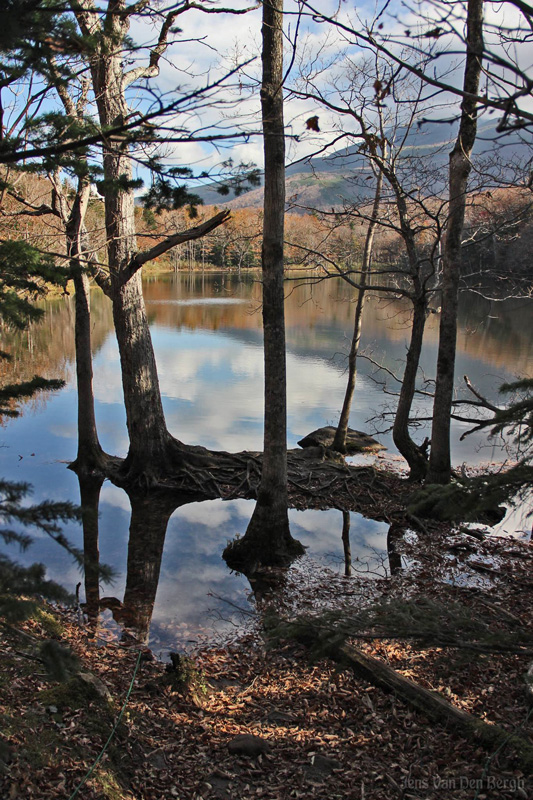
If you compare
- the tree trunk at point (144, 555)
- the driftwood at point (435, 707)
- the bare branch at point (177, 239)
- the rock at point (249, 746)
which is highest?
the bare branch at point (177, 239)

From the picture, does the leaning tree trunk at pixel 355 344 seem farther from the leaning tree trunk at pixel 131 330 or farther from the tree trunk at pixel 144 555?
the tree trunk at pixel 144 555

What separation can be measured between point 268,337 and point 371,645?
370 cm

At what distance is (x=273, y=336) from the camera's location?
7.30m

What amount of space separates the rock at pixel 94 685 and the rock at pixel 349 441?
913 cm

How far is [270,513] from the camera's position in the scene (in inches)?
302

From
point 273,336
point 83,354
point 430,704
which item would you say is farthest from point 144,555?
point 430,704

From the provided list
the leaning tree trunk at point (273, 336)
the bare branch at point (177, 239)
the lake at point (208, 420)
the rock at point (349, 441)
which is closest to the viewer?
Result: the leaning tree trunk at point (273, 336)

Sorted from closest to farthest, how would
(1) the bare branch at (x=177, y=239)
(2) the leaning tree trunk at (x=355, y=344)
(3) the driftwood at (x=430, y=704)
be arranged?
1. (3) the driftwood at (x=430, y=704)
2. (1) the bare branch at (x=177, y=239)
3. (2) the leaning tree trunk at (x=355, y=344)

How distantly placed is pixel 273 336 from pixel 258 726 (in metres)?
4.30

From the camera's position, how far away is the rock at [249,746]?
4.10 meters

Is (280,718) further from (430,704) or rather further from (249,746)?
(430,704)

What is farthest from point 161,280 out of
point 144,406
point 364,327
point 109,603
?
point 109,603

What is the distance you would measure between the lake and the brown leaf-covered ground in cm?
97

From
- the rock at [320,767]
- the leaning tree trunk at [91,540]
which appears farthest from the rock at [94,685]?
the rock at [320,767]
